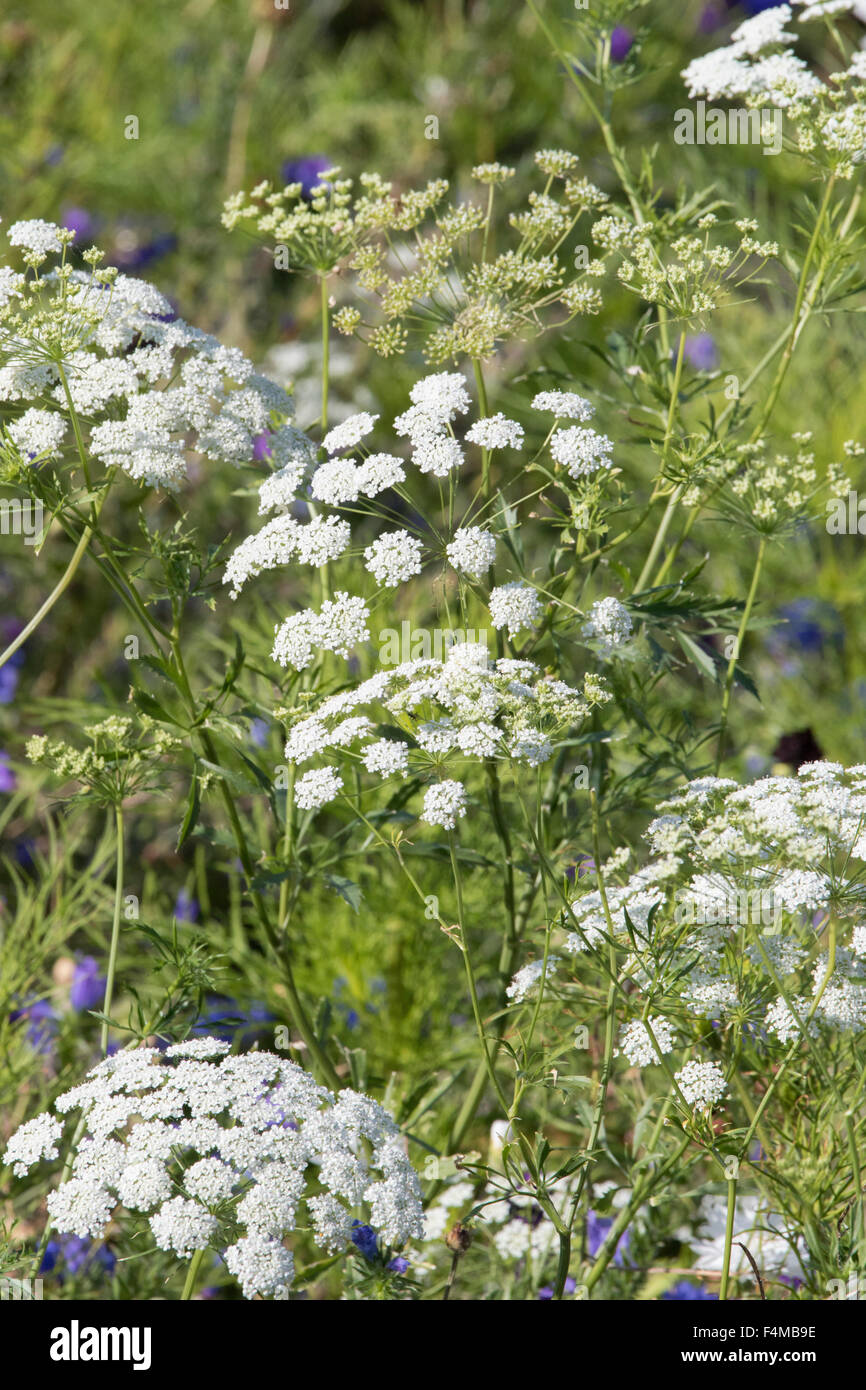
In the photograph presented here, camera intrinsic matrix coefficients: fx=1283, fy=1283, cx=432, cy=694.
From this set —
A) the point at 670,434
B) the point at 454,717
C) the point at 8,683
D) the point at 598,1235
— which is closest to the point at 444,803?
the point at 454,717

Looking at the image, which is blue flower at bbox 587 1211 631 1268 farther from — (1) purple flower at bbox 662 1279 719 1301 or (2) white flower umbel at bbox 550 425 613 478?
(2) white flower umbel at bbox 550 425 613 478

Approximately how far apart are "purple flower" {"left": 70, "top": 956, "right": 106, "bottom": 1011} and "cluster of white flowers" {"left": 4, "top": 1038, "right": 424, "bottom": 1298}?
3.39 feet

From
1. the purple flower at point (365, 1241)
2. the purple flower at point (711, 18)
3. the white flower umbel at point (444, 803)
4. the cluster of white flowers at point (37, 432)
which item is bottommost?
the purple flower at point (365, 1241)

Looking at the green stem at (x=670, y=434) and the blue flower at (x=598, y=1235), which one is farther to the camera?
the blue flower at (x=598, y=1235)

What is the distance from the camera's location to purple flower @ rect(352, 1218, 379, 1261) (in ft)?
5.18

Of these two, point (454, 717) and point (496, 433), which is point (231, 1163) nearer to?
point (454, 717)

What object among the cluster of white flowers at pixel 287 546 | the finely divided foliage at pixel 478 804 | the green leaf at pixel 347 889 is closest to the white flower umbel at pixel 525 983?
the finely divided foliage at pixel 478 804

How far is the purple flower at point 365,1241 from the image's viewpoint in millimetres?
1579

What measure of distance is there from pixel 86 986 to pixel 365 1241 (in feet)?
4.02

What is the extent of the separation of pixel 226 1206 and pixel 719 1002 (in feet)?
2.08

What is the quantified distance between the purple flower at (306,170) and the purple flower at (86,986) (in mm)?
2842

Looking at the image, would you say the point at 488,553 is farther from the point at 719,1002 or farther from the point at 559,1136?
the point at 559,1136

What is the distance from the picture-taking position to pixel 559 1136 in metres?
2.82

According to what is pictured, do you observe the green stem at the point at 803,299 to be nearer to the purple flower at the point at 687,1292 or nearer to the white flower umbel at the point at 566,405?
the white flower umbel at the point at 566,405
